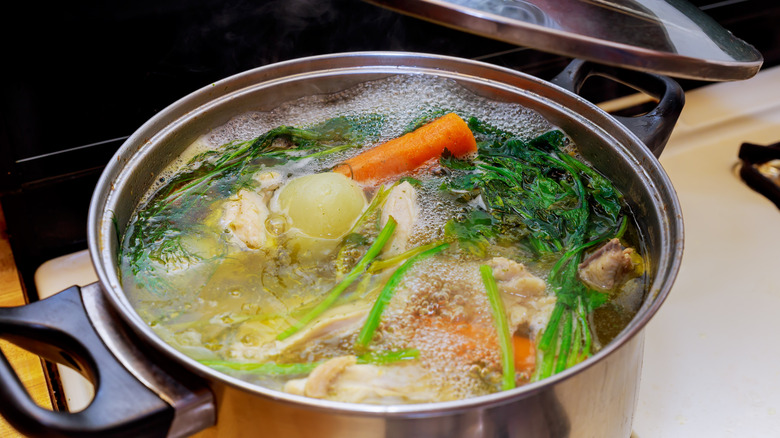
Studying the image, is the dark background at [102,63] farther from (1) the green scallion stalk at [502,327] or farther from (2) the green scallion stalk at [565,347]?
(2) the green scallion stalk at [565,347]

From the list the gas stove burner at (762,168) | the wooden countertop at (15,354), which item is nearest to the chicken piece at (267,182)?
the wooden countertop at (15,354)

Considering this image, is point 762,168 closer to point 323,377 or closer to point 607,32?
point 607,32

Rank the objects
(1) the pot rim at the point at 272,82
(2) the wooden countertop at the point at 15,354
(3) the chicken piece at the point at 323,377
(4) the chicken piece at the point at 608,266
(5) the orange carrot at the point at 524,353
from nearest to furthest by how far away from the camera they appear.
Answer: (1) the pot rim at the point at 272,82 → (3) the chicken piece at the point at 323,377 → (5) the orange carrot at the point at 524,353 → (4) the chicken piece at the point at 608,266 → (2) the wooden countertop at the point at 15,354

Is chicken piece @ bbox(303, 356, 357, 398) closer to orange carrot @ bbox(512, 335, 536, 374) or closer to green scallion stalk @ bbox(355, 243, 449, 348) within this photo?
green scallion stalk @ bbox(355, 243, 449, 348)

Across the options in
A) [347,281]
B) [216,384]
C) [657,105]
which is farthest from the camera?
[657,105]

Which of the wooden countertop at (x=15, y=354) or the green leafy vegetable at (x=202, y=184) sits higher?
the green leafy vegetable at (x=202, y=184)

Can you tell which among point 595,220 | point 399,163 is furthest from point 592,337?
point 399,163

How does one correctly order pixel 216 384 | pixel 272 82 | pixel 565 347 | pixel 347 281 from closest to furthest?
1. pixel 216 384
2. pixel 565 347
3. pixel 347 281
4. pixel 272 82

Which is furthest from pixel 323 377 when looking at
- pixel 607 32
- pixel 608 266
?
pixel 607 32
